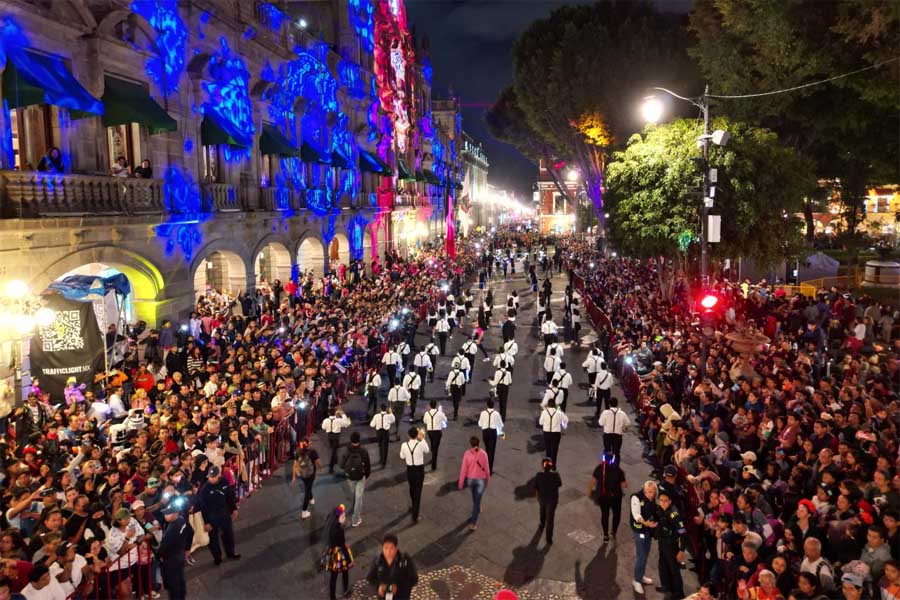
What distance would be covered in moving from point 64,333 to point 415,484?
7.39 metres

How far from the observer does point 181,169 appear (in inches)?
699

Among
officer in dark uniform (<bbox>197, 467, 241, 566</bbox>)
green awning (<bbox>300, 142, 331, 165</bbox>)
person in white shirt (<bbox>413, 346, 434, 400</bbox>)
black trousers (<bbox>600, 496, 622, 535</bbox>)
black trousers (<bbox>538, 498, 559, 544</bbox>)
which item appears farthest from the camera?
green awning (<bbox>300, 142, 331, 165</bbox>)

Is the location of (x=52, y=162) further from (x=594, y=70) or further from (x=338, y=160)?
(x=594, y=70)

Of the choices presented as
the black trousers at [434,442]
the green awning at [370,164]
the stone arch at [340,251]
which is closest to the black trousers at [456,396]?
the black trousers at [434,442]

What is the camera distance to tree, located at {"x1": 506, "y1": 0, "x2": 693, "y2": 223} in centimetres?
2959

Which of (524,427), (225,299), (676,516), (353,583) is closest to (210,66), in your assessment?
(225,299)

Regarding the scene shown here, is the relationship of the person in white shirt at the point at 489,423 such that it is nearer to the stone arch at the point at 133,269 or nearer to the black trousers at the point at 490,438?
the black trousers at the point at 490,438

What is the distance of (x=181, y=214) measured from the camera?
1719cm

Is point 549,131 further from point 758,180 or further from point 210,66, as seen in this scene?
point 210,66

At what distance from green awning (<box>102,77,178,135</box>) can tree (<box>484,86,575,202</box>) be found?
3110 centimetres

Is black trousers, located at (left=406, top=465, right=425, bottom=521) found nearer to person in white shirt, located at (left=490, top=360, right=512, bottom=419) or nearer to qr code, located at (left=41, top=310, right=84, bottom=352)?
person in white shirt, located at (left=490, top=360, right=512, bottom=419)

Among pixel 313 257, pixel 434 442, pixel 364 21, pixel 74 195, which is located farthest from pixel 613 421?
pixel 364 21

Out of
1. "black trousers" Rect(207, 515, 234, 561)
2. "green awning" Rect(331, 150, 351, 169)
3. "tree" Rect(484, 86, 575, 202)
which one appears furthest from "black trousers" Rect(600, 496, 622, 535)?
"tree" Rect(484, 86, 575, 202)

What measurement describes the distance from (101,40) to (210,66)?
4.78m
